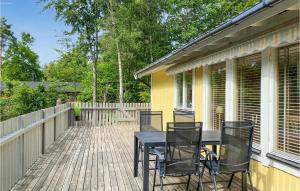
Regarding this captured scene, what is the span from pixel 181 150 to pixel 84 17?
14117 mm

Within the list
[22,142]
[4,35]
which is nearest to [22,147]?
[22,142]

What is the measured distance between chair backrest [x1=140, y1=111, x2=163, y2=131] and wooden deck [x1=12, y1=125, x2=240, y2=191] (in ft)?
2.71

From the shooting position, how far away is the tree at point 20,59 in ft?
110

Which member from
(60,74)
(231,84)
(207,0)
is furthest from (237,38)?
(60,74)

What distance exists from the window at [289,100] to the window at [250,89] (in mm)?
509

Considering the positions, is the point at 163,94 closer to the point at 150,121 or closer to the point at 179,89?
the point at 179,89

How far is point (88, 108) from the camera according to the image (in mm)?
13586

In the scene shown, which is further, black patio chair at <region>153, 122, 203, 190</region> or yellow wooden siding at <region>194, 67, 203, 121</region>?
yellow wooden siding at <region>194, 67, 203, 121</region>

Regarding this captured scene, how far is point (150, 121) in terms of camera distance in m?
6.05

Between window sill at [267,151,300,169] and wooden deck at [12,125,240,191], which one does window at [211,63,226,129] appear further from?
window sill at [267,151,300,169]

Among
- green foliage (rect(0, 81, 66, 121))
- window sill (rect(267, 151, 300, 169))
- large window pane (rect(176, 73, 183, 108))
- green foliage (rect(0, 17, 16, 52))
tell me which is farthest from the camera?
green foliage (rect(0, 17, 16, 52))

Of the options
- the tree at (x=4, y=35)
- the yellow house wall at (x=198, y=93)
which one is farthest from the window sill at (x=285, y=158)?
the tree at (x=4, y=35)

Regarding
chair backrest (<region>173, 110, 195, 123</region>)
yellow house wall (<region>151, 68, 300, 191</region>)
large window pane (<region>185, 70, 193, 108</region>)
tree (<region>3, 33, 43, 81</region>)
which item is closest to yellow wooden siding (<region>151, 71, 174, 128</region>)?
yellow house wall (<region>151, 68, 300, 191</region>)

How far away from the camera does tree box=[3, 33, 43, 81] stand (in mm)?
33438
